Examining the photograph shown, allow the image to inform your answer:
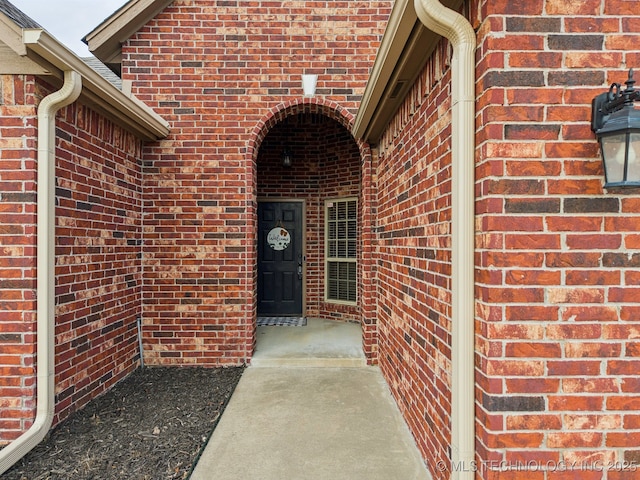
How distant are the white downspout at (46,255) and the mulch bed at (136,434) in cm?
26

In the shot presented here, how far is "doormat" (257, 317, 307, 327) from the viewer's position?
6121 mm

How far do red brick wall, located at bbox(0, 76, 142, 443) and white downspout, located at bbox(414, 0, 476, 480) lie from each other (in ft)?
9.32

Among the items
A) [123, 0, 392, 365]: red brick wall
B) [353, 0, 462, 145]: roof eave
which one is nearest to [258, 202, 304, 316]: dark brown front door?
[123, 0, 392, 365]: red brick wall

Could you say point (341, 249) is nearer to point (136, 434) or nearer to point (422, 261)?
point (422, 261)

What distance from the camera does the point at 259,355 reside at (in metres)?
4.59

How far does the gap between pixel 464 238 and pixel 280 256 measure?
5.31 metres

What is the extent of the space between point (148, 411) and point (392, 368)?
2180 millimetres

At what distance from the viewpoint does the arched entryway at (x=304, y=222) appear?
661 cm

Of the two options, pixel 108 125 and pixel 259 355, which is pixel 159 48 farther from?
pixel 259 355

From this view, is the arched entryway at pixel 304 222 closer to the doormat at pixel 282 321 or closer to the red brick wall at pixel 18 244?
the doormat at pixel 282 321

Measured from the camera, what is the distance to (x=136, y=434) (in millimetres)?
2879

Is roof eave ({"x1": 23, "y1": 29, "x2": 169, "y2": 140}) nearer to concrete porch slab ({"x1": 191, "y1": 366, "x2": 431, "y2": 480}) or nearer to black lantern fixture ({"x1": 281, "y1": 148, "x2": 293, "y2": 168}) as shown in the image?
black lantern fixture ({"x1": 281, "y1": 148, "x2": 293, "y2": 168})

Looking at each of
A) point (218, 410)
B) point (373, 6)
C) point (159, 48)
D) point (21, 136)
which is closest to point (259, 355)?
point (218, 410)

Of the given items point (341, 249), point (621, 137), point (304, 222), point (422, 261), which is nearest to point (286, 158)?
point (304, 222)
